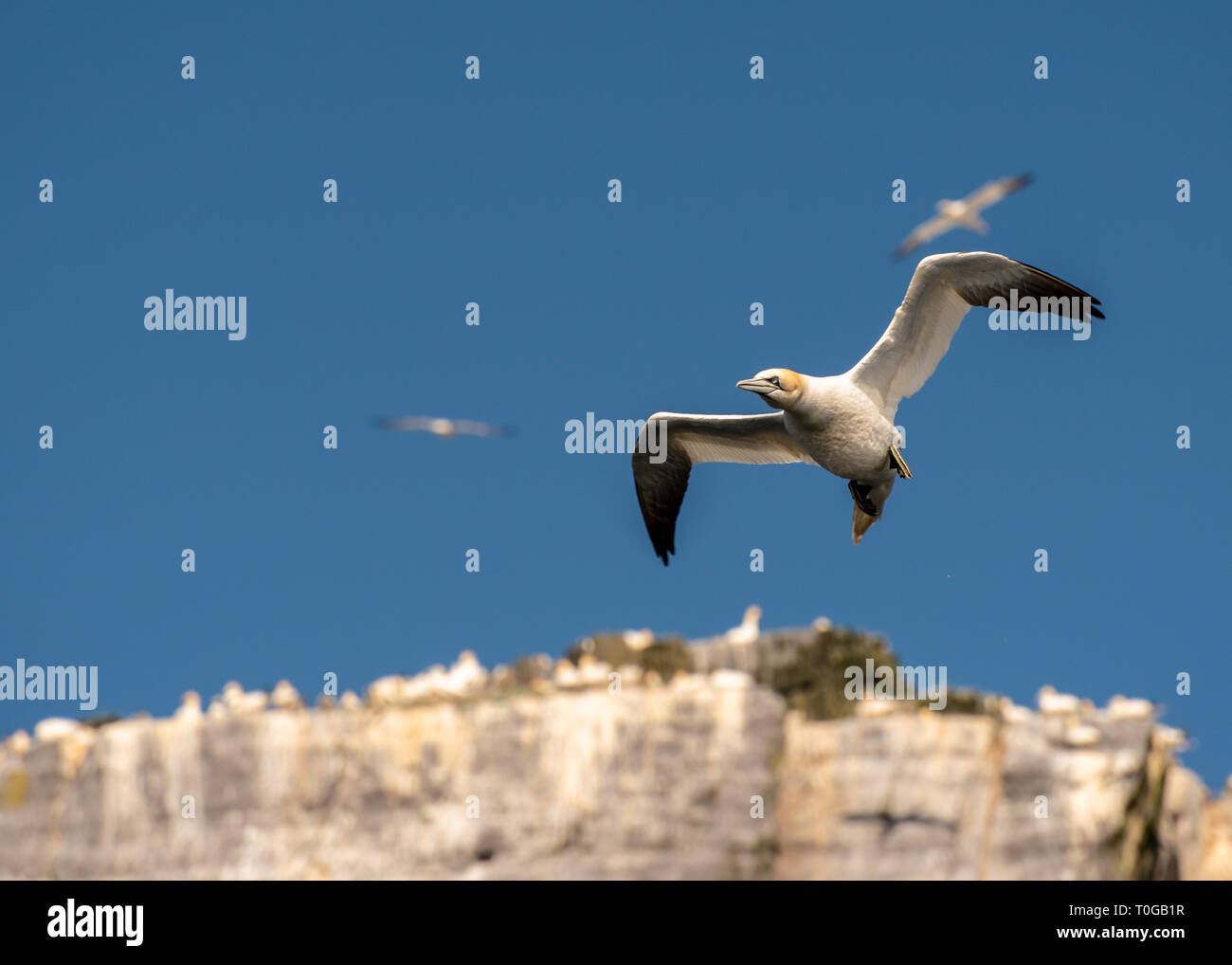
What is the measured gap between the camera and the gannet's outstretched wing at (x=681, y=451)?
29.2 meters

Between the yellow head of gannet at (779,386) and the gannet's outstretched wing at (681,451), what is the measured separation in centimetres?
224

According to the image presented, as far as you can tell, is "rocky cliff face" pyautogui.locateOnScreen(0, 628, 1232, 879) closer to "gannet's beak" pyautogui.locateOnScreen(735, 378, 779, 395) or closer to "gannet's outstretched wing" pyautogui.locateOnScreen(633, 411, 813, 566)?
"gannet's outstretched wing" pyautogui.locateOnScreen(633, 411, 813, 566)

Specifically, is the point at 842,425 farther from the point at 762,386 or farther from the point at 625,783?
the point at 625,783

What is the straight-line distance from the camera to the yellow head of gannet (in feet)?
85.7

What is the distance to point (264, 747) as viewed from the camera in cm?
5641

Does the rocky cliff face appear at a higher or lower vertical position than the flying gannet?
lower

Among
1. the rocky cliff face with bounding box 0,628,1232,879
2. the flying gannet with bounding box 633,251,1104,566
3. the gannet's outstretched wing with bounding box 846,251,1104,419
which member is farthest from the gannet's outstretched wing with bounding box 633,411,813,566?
the rocky cliff face with bounding box 0,628,1232,879

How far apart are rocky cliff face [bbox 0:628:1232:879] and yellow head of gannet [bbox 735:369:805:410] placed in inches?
965

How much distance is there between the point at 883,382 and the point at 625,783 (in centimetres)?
2594

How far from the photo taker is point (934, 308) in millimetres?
27266

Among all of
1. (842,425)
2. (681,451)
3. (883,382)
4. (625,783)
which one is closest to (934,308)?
(883,382)

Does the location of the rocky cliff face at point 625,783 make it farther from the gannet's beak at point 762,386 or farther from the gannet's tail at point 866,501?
the gannet's beak at point 762,386
